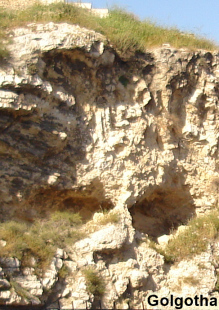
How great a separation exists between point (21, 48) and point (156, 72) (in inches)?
113

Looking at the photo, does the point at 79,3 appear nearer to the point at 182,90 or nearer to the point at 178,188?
the point at 182,90

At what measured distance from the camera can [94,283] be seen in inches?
249

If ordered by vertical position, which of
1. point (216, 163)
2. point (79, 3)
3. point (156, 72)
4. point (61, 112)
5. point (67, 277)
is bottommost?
point (67, 277)

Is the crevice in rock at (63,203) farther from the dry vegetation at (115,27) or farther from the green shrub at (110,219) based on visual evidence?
the dry vegetation at (115,27)

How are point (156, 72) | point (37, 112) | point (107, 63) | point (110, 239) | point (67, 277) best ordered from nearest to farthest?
1. point (67, 277)
2. point (110, 239)
3. point (37, 112)
4. point (107, 63)
5. point (156, 72)

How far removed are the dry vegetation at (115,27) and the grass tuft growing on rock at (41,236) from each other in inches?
125

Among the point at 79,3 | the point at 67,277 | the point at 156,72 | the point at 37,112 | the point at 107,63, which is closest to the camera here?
the point at 67,277

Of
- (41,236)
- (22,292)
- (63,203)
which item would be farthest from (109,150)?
(22,292)

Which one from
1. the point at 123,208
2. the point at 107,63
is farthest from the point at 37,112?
the point at 123,208

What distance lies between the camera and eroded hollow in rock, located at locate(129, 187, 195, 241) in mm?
8992

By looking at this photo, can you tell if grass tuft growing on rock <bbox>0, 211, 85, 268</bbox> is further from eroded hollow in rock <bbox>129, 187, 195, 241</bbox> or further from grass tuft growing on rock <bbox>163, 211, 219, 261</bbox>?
eroded hollow in rock <bbox>129, 187, 195, 241</bbox>

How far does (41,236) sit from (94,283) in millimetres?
1123

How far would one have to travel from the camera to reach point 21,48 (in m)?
7.41

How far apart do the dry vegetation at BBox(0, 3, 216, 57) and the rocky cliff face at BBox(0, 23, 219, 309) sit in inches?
11.0
